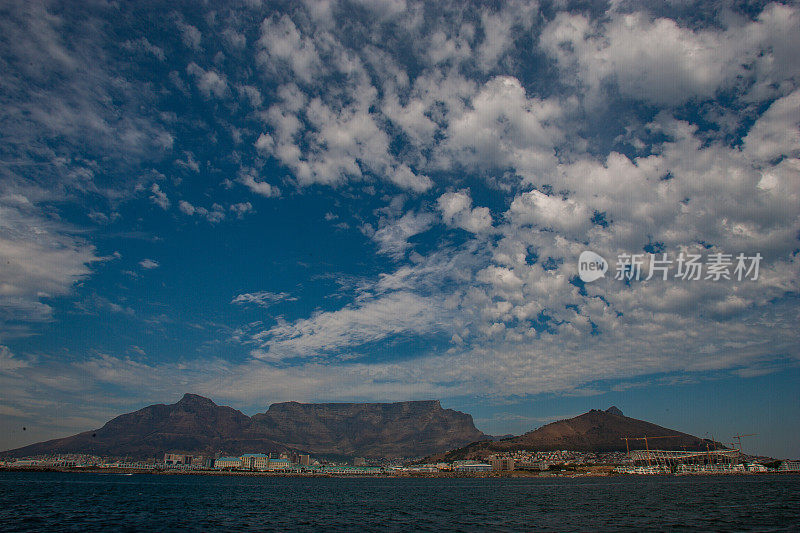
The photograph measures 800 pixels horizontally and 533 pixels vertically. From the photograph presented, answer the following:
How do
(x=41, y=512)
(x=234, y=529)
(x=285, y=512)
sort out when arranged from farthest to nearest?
(x=285, y=512) → (x=41, y=512) → (x=234, y=529)

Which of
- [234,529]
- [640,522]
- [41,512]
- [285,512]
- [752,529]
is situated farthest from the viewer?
[285,512]

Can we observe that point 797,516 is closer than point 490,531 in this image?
No

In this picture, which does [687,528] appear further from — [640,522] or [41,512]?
[41,512]

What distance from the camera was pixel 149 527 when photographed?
4316 centimetres

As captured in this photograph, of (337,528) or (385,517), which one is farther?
(385,517)

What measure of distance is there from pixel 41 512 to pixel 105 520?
1292 cm

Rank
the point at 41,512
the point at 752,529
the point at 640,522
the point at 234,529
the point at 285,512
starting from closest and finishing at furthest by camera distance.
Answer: the point at 752,529, the point at 234,529, the point at 640,522, the point at 41,512, the point at 285,512

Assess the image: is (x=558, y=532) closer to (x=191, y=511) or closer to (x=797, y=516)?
(x=797, y=516)

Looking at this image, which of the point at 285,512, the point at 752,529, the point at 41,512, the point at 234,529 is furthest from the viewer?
the point at 285,512

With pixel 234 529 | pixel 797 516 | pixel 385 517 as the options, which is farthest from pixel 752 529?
pixel 234 529

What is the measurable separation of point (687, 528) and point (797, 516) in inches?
626

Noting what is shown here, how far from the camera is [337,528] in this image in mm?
43281

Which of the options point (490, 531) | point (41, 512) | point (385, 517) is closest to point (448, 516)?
point (385, 517)

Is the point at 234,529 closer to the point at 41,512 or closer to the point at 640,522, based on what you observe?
the point at 41,512
